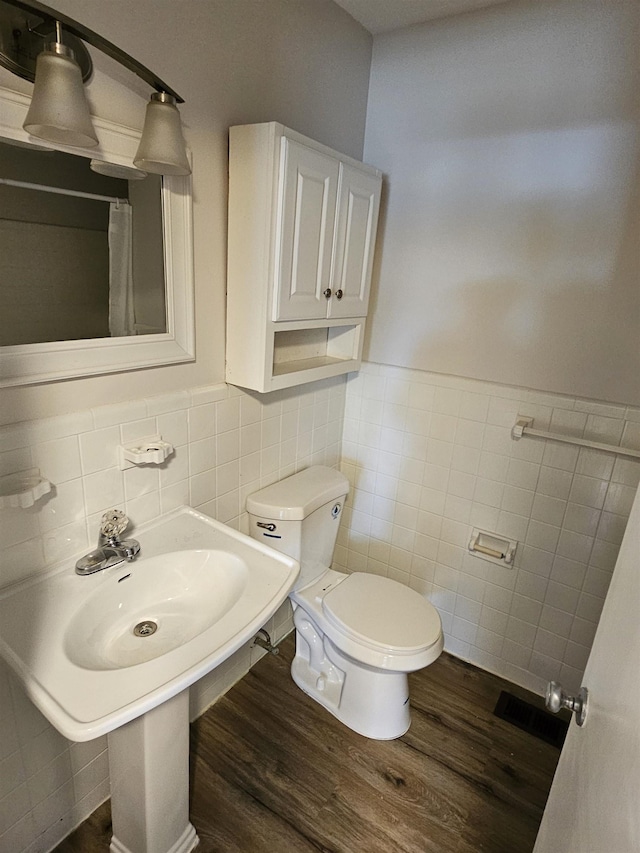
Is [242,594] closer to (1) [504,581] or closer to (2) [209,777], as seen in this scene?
(2) [209,777]

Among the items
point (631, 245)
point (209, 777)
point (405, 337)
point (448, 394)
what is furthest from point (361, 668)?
point (631, 245)

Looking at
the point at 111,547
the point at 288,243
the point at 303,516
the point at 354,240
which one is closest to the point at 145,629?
the point at 111,547

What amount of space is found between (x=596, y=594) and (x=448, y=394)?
874mm

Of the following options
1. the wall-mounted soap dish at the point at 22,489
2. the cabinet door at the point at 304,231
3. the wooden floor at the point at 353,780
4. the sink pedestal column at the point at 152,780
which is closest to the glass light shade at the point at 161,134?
the cabinet door at the point at 304,231

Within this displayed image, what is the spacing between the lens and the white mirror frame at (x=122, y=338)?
982 millimetres

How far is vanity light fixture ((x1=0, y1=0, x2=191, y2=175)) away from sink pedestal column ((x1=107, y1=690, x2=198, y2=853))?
117 cm

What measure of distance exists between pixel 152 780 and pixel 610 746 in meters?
0.99

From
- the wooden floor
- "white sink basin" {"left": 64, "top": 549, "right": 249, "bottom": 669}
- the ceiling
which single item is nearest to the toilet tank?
"white sink basin" {"left": 64, "top": 549, "right": 249, "bottom": 669}

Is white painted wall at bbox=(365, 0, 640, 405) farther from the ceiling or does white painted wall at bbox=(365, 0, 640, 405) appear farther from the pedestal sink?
the pedestal sink

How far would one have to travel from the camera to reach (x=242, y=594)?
3.70 ft

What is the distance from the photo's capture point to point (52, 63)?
85 cm

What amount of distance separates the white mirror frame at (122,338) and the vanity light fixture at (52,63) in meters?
0.06

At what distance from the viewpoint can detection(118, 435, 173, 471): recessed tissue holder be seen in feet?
4.02

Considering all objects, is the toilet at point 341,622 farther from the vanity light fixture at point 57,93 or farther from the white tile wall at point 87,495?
the vanity light fixture at point 57,93
